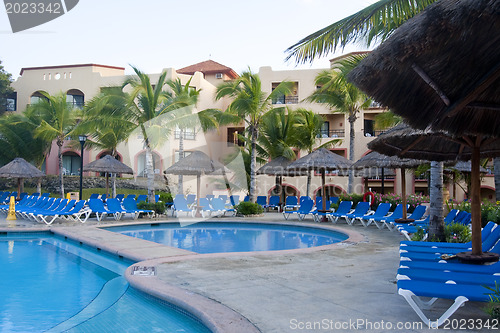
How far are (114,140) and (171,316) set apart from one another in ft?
70.0

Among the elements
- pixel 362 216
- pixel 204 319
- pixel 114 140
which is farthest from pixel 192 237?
pixel 114 140

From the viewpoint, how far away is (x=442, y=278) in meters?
4.07

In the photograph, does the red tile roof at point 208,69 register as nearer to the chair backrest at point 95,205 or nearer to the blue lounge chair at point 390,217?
the chair backrest at point 95,205

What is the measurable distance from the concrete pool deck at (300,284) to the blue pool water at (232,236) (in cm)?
206

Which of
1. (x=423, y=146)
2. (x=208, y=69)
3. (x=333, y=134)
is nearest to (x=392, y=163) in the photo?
(x=423, y=146)

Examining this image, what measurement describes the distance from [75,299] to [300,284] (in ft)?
Result: 10.6

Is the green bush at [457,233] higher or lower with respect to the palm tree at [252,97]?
lower

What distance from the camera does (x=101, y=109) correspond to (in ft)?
57.6

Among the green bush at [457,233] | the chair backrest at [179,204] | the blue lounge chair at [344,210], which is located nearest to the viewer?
the green bush at [457,233]

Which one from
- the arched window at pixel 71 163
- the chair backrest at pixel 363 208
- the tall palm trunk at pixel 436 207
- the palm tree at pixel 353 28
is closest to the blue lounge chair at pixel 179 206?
the chair backrest at pixel 363 208

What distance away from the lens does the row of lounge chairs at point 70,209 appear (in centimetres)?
1461

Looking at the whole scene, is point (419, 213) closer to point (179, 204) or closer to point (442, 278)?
point (442, 278)

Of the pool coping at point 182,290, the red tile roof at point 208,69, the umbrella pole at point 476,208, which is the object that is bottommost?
the pool coping at point 182,290

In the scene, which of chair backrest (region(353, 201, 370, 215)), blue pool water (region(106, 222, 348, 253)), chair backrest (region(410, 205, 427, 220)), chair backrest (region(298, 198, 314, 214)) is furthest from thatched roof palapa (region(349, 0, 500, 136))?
chair backrest (region(298, 198, 314, 214))
